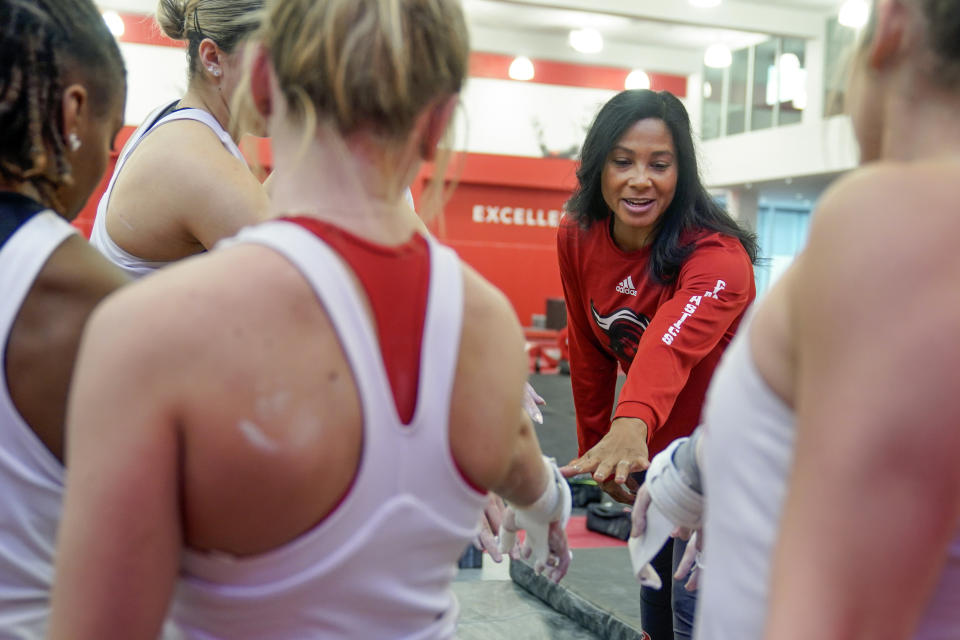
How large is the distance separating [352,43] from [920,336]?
0.49m

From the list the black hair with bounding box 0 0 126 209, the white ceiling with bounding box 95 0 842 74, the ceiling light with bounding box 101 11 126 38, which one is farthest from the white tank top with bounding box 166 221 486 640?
the ceiling light with bounding box 101 11 126 38

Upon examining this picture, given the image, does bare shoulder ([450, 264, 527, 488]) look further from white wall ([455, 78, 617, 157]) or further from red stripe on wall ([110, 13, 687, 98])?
white wall ([455, 78, 617, 157])

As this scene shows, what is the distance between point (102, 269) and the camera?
0.87 meters

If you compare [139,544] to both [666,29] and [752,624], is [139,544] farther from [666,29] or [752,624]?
[666,29]

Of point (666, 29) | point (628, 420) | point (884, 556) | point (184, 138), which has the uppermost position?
point (666, 29)

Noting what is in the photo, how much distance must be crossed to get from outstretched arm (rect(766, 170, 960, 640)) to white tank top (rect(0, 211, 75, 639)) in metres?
0.65

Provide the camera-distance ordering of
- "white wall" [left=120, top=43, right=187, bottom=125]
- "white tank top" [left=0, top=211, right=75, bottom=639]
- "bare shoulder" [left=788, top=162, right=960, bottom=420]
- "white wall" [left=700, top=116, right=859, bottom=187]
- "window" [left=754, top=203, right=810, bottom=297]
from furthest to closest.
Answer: "window" [left=754, top=203, right=810, bottom=297] < "white wall" [left=120, top=43, right=187, bottom=125] < "white wall" [left=700, top=116, right=859, bottom=187] < "white tank top" [left=0, top=211, right=75, bottom=639] < "bare shoulder" [left=788, top=162, right=960, bottom=420]

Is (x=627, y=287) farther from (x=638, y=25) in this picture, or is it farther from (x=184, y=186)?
(x=638, y=25)

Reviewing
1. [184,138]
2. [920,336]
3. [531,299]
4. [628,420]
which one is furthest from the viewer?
[531,299]

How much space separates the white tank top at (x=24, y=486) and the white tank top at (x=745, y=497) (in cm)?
60

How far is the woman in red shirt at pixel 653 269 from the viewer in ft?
6.67

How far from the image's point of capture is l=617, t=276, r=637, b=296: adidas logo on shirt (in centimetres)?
225

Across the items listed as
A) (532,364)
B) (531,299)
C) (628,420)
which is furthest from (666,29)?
(628,420)

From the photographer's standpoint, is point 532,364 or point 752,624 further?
point 532,364
